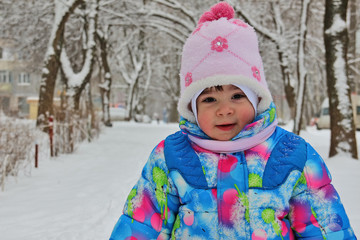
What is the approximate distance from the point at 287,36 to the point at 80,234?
54.3 feet

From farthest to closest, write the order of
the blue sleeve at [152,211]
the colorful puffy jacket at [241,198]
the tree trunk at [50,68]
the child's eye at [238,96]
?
1. the tree trunk at [50,68]
2. the child's eye at [238,96]
3. the blue sleeve at [152,211]
4. the colorful puffy jacket at [241,198]

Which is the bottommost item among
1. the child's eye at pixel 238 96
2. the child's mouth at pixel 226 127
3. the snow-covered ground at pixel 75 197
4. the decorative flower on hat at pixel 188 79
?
the snow-covered ground at pixel 75 197

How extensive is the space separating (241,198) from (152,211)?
0.41 metres

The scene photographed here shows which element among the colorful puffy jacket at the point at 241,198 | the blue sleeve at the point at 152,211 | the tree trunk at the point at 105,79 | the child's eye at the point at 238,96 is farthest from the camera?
the tree trunk at the point at 105,79

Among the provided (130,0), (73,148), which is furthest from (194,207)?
(130,0)

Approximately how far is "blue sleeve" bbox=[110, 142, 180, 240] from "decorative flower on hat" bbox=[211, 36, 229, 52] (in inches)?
23.7

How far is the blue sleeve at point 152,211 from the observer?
185 cm

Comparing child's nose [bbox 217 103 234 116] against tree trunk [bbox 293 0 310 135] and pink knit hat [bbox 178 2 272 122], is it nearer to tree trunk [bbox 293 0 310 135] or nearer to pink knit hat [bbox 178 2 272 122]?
pink knit hat [bbox 178 2 272 122]

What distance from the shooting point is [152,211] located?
187 cm

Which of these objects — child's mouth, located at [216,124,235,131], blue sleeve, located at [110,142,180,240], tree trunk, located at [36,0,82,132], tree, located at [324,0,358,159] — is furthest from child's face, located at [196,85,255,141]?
tree trunk, located at [36,0,82,132]

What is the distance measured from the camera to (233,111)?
188 cm

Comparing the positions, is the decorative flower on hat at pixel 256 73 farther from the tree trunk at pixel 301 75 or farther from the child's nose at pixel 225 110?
the tree trunk at pixel 301 75

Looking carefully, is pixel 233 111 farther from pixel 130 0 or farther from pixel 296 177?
pixel 130 0

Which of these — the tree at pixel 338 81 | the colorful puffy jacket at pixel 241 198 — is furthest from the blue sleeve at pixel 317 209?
the tree at pixel 338 81
